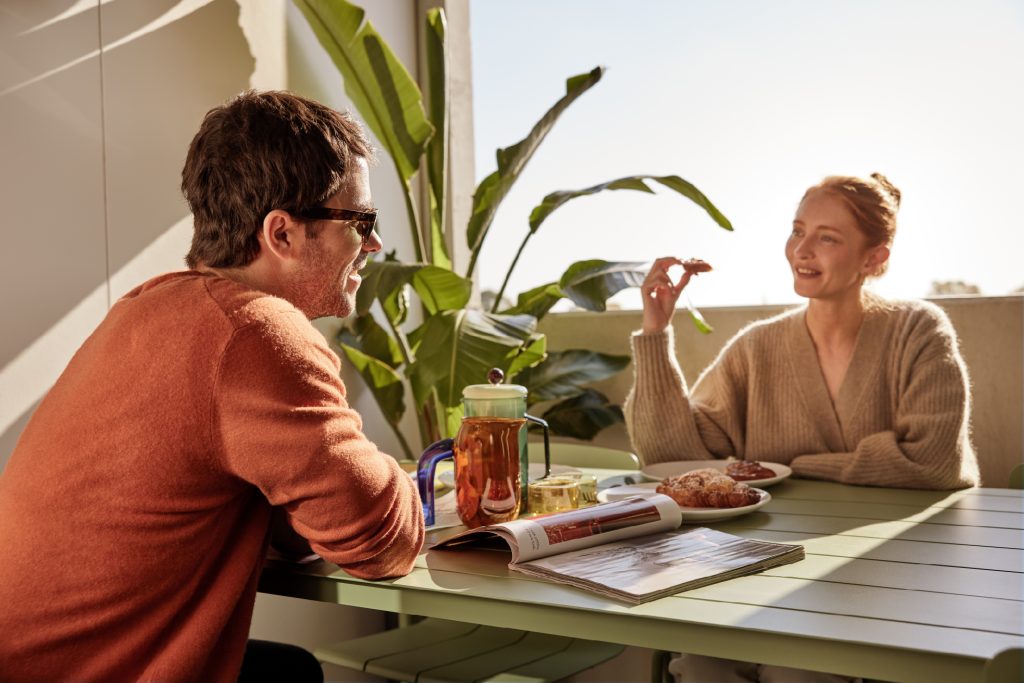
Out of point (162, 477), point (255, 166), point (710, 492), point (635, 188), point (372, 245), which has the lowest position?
point (710, 492)

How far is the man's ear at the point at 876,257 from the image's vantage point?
7.04ft

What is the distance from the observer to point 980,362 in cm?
263

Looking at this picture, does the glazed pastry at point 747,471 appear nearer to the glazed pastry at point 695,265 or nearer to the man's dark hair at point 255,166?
the glazed pastry at point 695,265

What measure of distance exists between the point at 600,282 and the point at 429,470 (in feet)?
3.20

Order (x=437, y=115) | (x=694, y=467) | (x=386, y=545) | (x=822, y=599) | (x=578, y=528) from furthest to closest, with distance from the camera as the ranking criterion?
(x=437, y=115)
(x=694, y=467)
(x=578, y=528)
(x=386, y=545)
(x=822, y=599)

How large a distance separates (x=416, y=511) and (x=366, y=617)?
208 cm

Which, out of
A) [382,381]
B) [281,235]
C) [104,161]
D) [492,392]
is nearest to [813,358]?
[492,392]

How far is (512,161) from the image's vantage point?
2.56m

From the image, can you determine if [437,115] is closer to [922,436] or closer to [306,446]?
[922,436]

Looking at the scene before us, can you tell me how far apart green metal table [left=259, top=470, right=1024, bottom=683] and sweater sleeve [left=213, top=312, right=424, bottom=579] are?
0.32 feet

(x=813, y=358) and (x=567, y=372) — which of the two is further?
(x=567, y=372)

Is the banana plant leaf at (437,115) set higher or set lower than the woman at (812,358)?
higher

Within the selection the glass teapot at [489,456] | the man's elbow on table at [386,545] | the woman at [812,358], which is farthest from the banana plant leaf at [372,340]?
the man's elbow on table at [386,545]

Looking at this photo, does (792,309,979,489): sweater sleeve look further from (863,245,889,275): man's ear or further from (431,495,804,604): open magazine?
(431,495,804,604): open magazine
